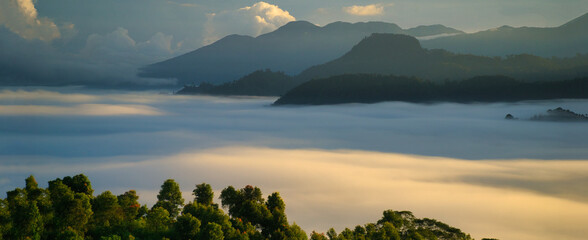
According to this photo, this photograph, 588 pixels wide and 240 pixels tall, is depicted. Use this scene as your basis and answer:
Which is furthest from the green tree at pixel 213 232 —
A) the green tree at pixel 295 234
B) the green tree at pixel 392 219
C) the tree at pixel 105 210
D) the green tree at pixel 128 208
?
the green tree at pixel 392 219

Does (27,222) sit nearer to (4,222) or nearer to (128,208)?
(4,222)

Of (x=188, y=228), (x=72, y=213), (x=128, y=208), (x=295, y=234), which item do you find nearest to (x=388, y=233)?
(x=295, y=234)

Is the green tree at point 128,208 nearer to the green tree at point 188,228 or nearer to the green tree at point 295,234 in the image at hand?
the green tree at point 188,228

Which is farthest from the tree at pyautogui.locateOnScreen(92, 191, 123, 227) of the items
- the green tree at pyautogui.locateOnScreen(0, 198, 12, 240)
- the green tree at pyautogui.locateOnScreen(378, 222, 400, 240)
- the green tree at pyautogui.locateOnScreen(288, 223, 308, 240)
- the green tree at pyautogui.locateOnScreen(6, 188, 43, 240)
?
the green tree at pyautogui.locateOnScreen(378, 222, 400, 240)

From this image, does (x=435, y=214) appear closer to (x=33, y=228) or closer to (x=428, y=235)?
(x=428, y=235)

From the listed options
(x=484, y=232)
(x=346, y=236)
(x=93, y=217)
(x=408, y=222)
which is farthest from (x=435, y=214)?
(x=93, y=217)

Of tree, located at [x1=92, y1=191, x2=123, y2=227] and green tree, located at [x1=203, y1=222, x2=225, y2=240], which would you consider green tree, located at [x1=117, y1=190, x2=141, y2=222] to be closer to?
tree, located at [x1=92, y1=191, x2=123, y2=227]

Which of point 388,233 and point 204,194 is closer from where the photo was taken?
point 388,233

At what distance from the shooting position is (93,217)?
202ft

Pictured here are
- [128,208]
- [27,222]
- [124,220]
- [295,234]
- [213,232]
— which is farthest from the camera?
[128,208]

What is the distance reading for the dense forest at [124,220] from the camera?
2147 inches

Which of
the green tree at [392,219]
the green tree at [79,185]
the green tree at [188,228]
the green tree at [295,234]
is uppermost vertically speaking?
the green tree at [79,185]

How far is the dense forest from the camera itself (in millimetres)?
54531

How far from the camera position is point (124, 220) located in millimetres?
63062
